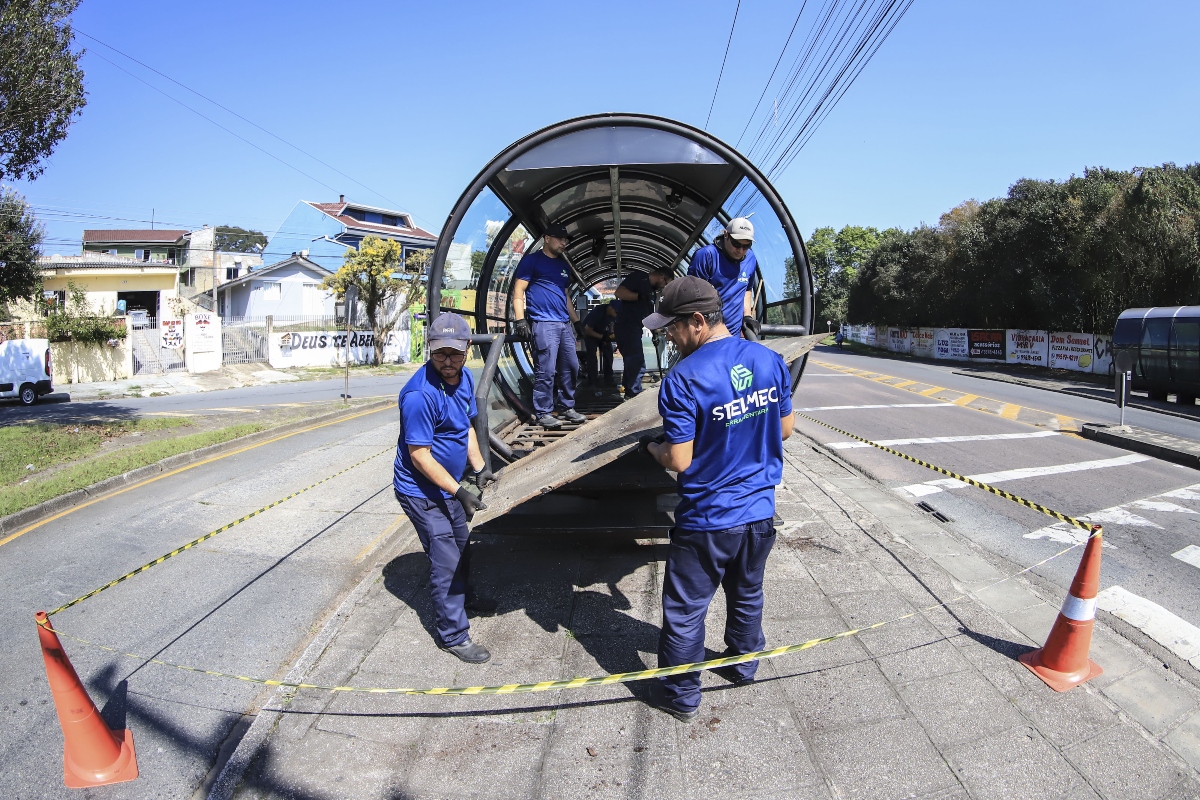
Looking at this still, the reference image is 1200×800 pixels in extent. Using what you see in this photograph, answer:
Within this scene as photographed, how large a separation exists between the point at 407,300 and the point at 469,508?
3119 cm

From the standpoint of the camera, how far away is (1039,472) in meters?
9.11

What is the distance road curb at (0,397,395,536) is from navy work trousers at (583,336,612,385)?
18.3 ft

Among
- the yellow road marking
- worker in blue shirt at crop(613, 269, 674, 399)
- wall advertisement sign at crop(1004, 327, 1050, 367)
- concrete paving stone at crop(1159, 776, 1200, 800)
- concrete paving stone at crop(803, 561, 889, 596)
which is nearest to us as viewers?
concrete paving stone at crop(1159, 776, 1200, 800)

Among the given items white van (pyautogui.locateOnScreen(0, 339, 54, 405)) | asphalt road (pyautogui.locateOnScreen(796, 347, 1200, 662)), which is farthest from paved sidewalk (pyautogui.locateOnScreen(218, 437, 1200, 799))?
white van (pyautogui.locateOnScreen(0, 339, 54, 405))

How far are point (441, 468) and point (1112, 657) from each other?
363 cm

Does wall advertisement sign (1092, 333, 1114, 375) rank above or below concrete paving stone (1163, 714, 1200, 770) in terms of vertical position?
above

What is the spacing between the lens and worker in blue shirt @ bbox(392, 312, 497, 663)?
12.4 feet

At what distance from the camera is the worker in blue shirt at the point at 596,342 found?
34.3ft

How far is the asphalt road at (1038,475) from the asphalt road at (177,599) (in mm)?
5435

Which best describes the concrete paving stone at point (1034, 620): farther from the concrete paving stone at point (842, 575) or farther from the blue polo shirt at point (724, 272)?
the blue polo shirt at point (724, 272)

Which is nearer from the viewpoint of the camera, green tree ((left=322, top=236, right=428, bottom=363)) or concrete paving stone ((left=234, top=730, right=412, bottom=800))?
concrete paving stone ((left=234, top=730, right=412, bottom=800))

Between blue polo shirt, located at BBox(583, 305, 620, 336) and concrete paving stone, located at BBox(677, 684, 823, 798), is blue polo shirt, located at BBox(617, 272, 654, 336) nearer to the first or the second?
blue polo shirt, located at BBox(583, 305, 620, 336)

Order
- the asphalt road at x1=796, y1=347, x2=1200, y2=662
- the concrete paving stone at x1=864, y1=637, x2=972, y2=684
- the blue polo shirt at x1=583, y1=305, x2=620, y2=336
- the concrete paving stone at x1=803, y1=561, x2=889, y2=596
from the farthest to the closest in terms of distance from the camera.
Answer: the blue polo shirt at x1=583, y1=305, x2=620, y2=336 < the asphalt road at x1=796, y1=347, x2=1200, y2=662 < the concrete paving stone at x1=803, y1=561, x2=889, y2=596 < the concrete paving stone at x1=864, y1=637, x2=972, y2=684

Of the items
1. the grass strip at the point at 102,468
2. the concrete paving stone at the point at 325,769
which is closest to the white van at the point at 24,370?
the grass strip at the point at 102,468
